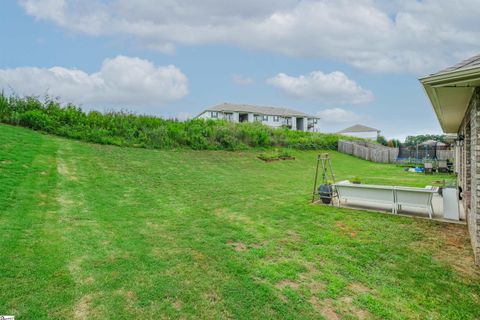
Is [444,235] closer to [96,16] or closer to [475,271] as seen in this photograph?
[475,271]

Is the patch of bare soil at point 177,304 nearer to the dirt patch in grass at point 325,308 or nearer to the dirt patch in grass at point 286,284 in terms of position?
the dirt patch in grass at point 286,284

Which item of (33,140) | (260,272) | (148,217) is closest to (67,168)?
(33,140)

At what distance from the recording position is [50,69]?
16891 mm

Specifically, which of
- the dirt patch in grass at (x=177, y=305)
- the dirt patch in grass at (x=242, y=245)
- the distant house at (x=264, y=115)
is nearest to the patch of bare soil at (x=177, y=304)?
the dirt patch in grass at (x=177, y=305)

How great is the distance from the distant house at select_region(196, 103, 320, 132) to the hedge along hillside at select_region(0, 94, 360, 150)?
22985 mm

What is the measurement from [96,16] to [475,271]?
15962 millimetres

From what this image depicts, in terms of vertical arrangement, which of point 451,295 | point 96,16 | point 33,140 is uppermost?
point 96,16

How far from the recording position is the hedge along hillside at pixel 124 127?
14016 millimetres

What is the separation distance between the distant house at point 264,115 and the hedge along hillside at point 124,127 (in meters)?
23.0

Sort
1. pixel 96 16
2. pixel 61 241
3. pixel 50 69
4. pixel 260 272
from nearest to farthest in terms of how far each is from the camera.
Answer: pixel 260 272 < pixel 61 241 < pixel 96 16 < pixel 50 69

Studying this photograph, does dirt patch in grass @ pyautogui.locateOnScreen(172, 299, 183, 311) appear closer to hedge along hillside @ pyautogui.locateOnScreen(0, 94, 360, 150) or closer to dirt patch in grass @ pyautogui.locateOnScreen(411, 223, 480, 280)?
dirt patch in grass @ pyautogui.locateOnScreen(411, 223, 480, 280)

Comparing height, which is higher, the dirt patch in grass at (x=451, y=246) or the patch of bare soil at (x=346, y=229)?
the patch of bare soil at (x=346, y=229)

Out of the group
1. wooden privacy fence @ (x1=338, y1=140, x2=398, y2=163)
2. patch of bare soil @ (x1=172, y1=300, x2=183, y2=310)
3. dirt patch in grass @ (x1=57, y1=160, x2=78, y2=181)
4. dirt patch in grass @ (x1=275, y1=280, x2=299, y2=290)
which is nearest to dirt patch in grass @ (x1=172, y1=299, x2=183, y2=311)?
patch of bare soil @ (x1=172, y1=300, x2=183, y2=310)

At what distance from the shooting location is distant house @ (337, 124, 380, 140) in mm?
62250
